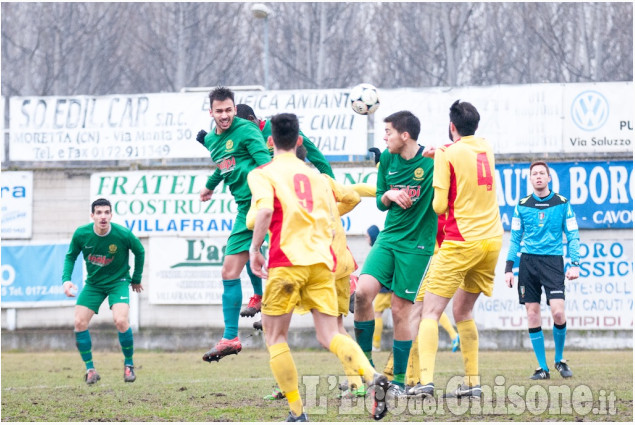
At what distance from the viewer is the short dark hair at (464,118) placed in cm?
842

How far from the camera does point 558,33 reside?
35875mm

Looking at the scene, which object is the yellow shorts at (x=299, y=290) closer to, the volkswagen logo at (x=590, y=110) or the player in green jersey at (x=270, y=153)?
the player in green jersey at (x=270, y=153)

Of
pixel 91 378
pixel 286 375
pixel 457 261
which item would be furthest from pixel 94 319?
pixel 286 375

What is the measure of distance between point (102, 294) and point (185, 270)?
6.41 meters

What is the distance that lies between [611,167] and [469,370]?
33.7 ft

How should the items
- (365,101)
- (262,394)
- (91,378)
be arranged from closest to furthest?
(262,394) → (365,101) → (91,378)

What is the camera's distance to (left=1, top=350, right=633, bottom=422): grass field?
7.98 m

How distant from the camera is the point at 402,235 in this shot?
8797 mm

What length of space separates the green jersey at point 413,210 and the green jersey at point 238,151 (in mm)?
1228

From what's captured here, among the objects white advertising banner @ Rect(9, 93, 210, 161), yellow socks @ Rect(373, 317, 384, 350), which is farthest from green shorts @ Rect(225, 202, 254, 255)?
white advertising banner @ Rect(9, 93, 210, 161)

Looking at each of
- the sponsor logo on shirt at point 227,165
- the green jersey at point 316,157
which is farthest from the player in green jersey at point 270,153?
the sponsor logo on shirt at point 227,165

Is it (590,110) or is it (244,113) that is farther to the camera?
(590,110)

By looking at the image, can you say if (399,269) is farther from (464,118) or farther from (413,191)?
(464,118)

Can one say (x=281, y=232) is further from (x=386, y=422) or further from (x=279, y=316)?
(x=386, y=422)
